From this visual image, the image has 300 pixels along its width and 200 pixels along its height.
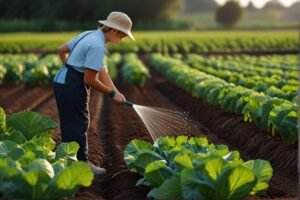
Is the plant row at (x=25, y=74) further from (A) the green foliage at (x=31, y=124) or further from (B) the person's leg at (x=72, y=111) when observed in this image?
(B) the person's leg at (x=72, y=111)

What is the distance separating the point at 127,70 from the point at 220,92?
8.58 metres

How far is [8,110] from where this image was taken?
13.6 metres

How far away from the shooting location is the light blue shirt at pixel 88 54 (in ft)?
23.3

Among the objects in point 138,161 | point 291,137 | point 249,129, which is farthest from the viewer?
point 249,129

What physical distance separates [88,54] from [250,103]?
4148 millimetres

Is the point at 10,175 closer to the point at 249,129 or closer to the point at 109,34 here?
the point at 109,34

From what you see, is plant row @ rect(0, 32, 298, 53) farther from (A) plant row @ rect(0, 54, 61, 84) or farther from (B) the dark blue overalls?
(B) the dark blue overalls

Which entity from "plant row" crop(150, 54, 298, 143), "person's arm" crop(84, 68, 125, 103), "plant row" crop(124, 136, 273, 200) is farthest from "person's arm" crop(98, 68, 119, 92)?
"plant row" crop(150, 54, 298, 143)

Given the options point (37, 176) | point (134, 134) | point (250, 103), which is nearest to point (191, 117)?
point (134, 134)

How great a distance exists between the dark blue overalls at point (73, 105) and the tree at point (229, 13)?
94915 millimetres

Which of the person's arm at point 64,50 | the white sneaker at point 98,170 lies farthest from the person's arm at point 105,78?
the white sneaker at point 98,170

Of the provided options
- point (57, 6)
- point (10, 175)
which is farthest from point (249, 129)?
point (57, 6)

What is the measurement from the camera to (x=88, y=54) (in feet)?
23.4

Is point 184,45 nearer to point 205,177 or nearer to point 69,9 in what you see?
point 69,9
